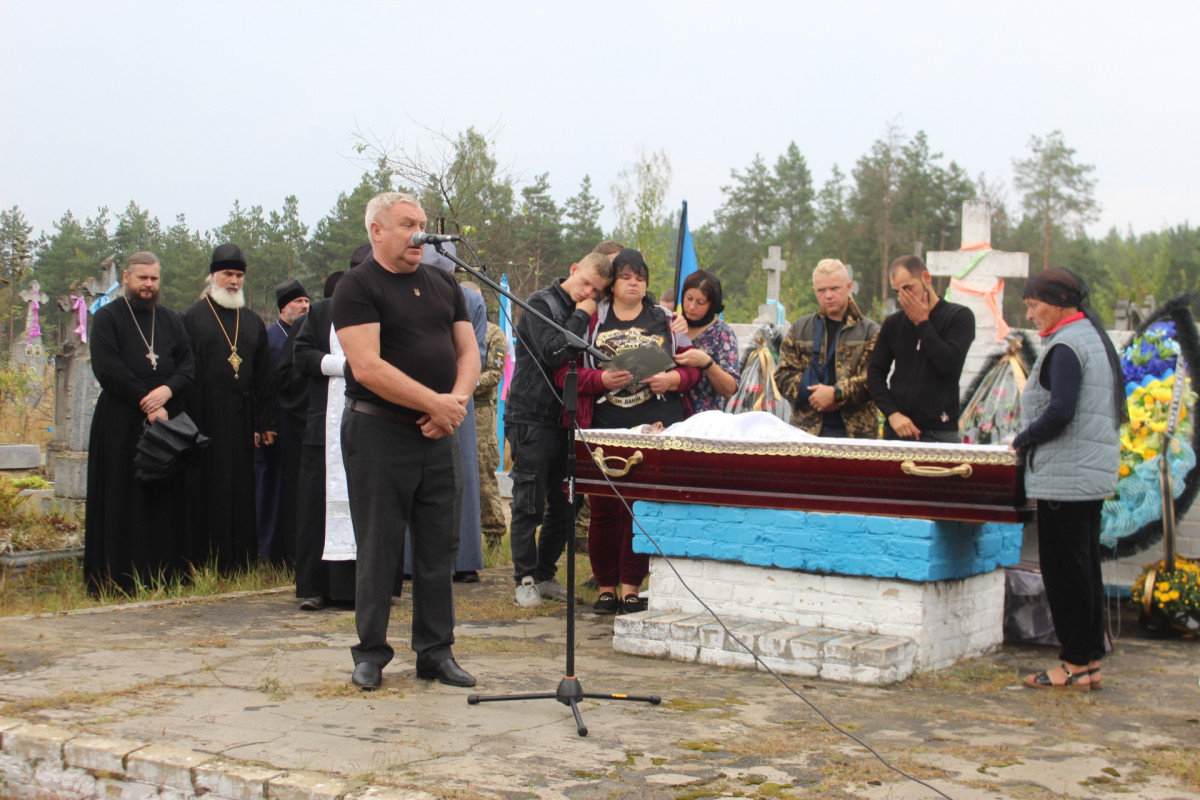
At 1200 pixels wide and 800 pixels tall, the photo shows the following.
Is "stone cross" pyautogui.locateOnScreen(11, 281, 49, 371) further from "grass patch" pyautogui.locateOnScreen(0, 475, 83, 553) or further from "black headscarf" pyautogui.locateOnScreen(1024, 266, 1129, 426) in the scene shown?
"black headscarf" pyautogui.locateOnScreen(1024, 266, 1129, 426)

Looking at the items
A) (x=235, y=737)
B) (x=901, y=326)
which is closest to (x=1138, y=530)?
(x=901, y=326)

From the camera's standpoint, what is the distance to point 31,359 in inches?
808

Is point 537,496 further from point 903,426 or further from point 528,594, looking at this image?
point 903,426

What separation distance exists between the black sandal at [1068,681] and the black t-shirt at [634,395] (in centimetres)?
249

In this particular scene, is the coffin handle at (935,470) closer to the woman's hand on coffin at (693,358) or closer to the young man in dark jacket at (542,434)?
the woman's hand on coffin at (693,358)

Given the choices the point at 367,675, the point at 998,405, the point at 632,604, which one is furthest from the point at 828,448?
the point at 998,405

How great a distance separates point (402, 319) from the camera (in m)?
4.66

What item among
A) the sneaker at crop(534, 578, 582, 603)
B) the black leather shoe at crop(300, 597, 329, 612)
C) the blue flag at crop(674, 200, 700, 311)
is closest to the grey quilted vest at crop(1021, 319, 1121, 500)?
the sneaker at crop(534, 578, 582, 603)

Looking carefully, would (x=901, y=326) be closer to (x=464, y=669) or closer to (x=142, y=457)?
(x=464, y=669)

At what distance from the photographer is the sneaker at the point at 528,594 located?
22.1 feet

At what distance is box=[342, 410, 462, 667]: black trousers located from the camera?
4.64 meters

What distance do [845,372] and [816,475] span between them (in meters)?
1.33

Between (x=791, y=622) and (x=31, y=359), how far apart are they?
18.7 metres

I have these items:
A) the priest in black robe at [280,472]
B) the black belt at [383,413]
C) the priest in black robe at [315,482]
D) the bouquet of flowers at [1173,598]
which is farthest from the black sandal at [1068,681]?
the priest in black robe at [280,472]
